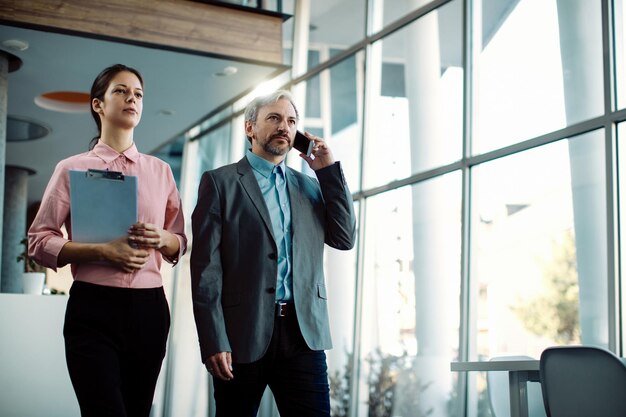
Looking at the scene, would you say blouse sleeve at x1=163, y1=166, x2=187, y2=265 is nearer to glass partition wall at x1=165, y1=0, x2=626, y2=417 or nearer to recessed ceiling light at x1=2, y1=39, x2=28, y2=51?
glass partition wall at x1=165, y1=0, x2=626, y2=417

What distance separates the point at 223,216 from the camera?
8.98ft

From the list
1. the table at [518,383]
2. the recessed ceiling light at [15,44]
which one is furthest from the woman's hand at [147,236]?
the recessed ceiling light at [15,44]

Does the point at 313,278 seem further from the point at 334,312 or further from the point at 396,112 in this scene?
the point at 334,312

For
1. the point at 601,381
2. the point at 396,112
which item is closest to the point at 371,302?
the point at 396,112

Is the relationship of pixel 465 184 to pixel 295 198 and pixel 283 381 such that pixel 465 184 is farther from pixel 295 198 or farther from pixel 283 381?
pixel 283 381

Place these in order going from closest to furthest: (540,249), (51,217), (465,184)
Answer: (51,217), (540,249), (465,184)

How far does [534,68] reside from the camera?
5211 millimetres

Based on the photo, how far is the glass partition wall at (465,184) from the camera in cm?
454

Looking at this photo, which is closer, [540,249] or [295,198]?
[295,198]

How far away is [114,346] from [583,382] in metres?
1.61

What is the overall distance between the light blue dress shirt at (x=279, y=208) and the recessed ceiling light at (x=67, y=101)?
21.2 feet

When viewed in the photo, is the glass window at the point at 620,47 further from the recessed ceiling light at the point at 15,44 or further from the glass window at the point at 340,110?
the recessed ceiling light at the point at 15,44

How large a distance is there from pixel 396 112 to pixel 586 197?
94.9 inches

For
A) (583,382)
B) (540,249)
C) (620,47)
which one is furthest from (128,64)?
(583,382)
